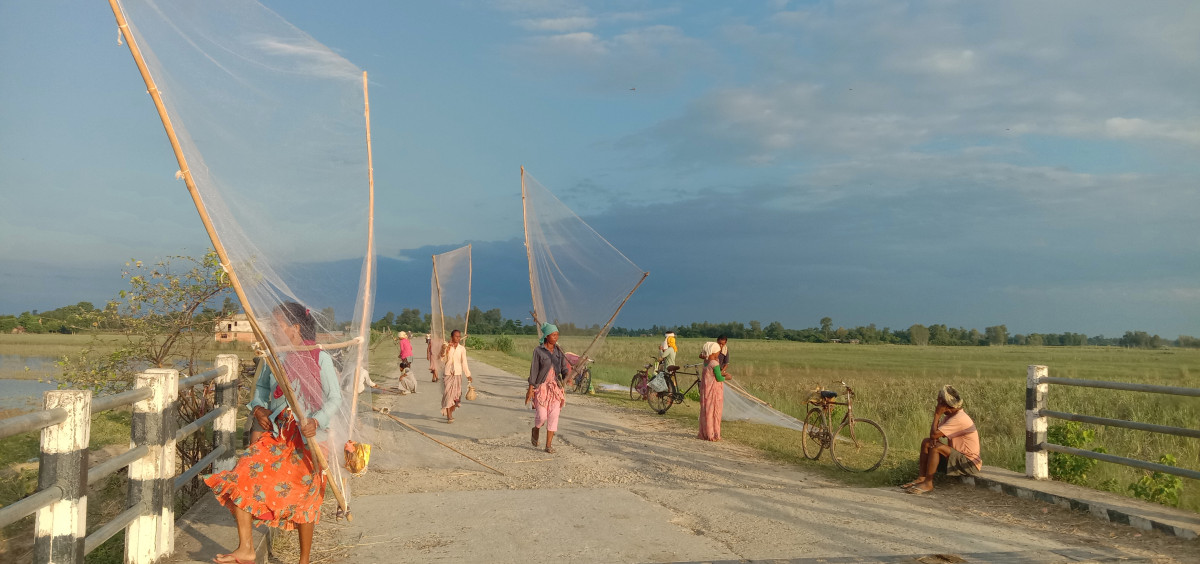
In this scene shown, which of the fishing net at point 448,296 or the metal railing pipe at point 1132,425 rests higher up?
the fishing net at point 448,296

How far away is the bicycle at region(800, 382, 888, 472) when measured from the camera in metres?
9.61

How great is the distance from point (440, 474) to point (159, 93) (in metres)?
5.81

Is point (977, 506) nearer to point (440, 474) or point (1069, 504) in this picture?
point (1069, 504)

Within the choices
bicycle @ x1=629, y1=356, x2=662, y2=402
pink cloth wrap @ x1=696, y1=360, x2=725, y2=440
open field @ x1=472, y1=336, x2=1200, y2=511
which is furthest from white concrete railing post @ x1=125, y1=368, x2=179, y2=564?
bicycle @ x1=629, y1=356, x2=662, y2=402

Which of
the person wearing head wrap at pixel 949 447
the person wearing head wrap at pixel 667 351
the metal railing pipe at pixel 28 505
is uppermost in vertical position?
the person wearing head wrap at pixel 667 351

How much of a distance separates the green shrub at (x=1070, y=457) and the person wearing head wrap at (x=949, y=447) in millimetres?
897

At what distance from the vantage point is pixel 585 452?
10.1 m

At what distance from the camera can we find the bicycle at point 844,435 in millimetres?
9609

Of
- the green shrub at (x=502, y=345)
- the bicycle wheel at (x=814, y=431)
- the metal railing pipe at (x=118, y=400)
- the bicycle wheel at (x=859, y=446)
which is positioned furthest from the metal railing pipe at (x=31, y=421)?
the green shrub at (x=502, y=345)

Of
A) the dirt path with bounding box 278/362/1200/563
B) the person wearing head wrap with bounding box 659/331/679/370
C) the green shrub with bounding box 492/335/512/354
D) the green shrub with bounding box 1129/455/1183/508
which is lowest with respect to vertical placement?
the green shrub with bounding box 492/335/512/354

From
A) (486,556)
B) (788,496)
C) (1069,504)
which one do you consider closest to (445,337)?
(788,496)

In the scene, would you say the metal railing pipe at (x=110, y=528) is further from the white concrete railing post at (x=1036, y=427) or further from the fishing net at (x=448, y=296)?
the fishing net at (x=448, y=296)

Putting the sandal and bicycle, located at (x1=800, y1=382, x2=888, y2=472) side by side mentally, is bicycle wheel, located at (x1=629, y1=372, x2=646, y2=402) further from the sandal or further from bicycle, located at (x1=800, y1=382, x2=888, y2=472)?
the sandal

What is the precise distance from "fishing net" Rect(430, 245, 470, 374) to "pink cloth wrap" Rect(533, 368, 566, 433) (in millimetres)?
3460
